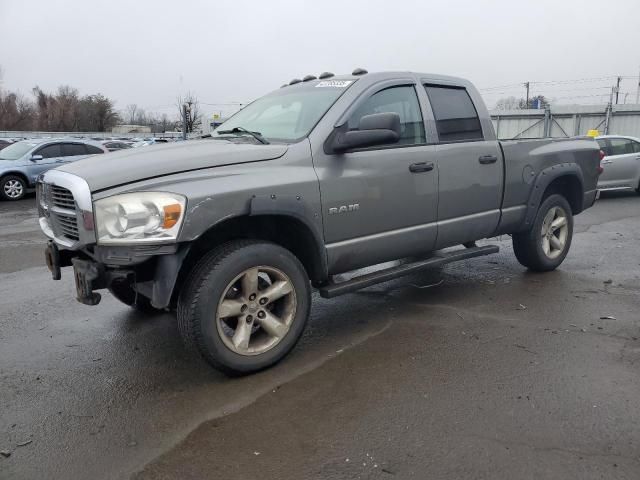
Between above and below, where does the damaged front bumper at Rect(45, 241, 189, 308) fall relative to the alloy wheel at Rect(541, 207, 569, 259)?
above

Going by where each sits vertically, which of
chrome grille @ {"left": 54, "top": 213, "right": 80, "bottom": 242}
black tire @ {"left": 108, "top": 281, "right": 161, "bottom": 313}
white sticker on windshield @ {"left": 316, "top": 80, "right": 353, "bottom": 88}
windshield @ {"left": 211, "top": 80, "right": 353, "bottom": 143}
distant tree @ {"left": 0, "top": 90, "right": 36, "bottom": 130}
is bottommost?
black tire @ {"left": 108, "top": 281, "right": 161, "bottom": 313}

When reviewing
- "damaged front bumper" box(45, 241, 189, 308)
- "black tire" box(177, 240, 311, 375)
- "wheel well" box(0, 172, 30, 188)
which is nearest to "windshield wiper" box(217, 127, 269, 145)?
"black tire" box(177, 240, 311, 375)

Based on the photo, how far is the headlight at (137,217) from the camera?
9.89 ft

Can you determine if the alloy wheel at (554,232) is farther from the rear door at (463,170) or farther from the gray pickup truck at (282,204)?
the rear door at (463,170)

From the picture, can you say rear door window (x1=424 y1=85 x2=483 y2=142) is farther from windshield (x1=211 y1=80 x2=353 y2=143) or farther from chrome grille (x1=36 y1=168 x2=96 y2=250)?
chrome grille (x1=36 y1=168 x2=96 y2=250)

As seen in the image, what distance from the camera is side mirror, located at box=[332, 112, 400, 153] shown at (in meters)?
3.67

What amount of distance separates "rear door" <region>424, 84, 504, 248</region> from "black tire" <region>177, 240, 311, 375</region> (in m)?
1.69

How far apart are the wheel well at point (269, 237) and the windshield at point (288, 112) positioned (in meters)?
0.64

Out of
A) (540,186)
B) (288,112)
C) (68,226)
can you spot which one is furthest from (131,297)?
(540,186)

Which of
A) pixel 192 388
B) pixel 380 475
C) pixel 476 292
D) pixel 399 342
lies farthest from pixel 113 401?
pixel 476 292

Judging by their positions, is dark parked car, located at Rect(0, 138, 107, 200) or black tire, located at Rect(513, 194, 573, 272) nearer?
black tire, located at Rect(513, 194, 573, 272)

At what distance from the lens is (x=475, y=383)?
334 centimetres

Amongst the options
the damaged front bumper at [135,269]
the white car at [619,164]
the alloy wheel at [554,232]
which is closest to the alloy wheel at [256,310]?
the damaged front bumper at [135,269]

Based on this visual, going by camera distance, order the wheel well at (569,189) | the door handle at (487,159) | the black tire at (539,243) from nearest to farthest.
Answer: the door handle at (487,159) < the black tire at (539,243) < the wheel well at (569,189)
